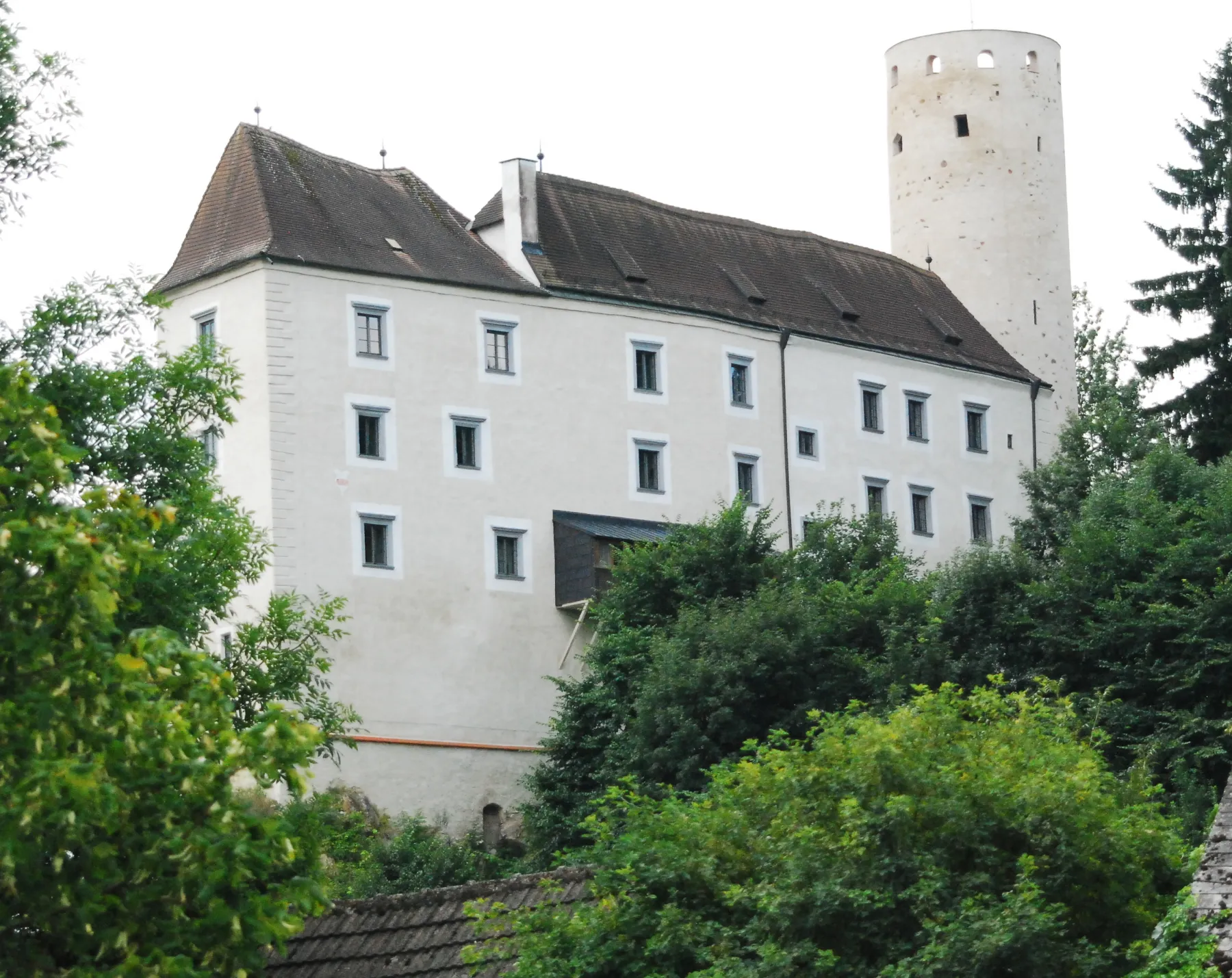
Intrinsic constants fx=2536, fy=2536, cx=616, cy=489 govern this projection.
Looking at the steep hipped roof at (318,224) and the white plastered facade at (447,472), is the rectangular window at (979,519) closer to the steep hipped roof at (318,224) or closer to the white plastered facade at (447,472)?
the white plastered facade at (447,472)

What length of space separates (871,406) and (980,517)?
413 cm

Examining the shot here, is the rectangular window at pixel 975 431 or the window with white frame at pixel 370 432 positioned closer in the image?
the window with white frame at pixel 370 432

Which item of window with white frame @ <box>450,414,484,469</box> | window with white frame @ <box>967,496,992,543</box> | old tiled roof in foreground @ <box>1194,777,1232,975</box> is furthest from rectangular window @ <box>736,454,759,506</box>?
old tiled roof in foreground @ <box>1194,777,1232,975</box>

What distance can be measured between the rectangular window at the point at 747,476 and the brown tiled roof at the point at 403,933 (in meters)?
36.8

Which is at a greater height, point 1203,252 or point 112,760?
point 1203,252

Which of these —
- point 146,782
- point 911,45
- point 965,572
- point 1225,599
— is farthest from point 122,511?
point 911,45

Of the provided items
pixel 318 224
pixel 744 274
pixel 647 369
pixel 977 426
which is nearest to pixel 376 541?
pixel 318 224

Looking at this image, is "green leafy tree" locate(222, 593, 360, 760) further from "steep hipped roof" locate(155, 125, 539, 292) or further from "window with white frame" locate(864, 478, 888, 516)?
"window with white frame" locate(864, 478, 888, 516)

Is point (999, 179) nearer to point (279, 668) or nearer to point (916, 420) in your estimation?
point (916, 420)

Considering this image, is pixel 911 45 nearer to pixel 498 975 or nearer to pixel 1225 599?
pixel 1225 599

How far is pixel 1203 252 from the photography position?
6150cm

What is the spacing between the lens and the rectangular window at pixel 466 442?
54188 mm

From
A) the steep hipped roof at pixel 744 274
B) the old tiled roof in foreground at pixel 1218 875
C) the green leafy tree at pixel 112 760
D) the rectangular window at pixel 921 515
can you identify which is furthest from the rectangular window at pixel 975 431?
the green leafy tree at pixel 112 760

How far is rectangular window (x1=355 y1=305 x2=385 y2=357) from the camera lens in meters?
53.6
